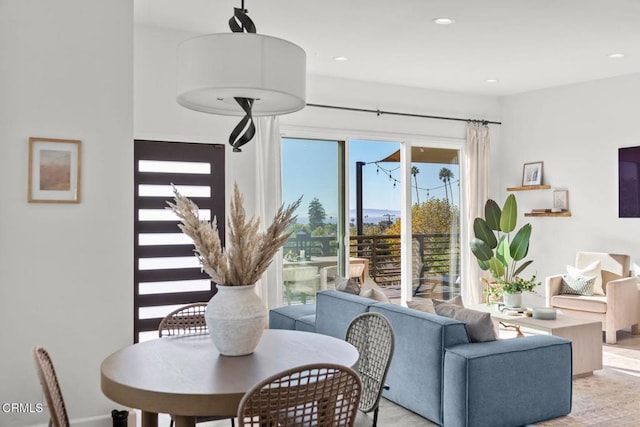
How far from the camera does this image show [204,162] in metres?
5.42

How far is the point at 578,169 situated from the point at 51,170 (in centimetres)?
601

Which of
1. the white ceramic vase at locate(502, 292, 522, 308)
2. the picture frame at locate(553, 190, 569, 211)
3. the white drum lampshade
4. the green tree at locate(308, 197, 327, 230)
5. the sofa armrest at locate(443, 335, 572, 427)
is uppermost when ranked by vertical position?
the white drum lampshade

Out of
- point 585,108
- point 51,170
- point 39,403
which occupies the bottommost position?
point 39,403

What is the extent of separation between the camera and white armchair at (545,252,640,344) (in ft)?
18.1

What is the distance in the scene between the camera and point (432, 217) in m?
7.38

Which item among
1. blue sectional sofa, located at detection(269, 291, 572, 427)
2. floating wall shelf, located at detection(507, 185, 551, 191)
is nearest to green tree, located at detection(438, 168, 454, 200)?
floating wall shelf, located at detection(507, 185, 551, 191)

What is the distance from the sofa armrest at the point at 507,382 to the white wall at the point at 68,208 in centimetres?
194

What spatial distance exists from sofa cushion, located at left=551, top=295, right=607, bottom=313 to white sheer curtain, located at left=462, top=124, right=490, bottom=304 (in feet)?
5.10

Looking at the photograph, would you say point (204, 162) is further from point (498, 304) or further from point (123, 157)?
point (498, 304)

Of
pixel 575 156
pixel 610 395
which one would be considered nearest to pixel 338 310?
pixel 610 395

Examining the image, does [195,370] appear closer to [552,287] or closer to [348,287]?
[348,287]

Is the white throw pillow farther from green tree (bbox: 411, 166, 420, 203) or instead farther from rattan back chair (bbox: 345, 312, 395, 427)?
rattan back chair (bbox: 345, 312, 395, 427)

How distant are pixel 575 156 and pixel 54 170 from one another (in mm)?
6003

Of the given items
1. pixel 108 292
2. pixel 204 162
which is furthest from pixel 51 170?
pixel 204 162
